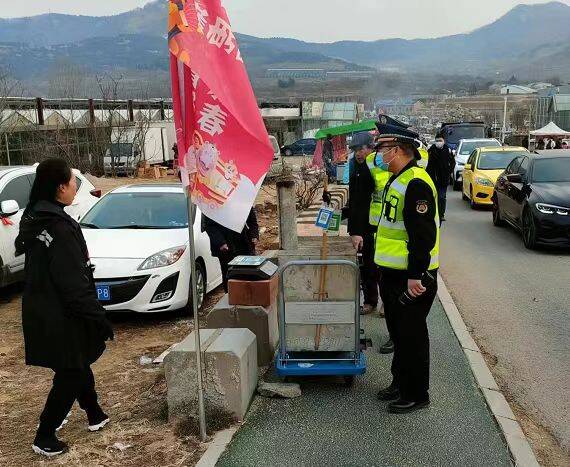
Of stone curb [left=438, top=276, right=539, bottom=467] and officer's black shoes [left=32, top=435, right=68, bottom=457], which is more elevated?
officer's black shoes [left=32, top=435, right=68, bottom=457]

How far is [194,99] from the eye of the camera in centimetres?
360

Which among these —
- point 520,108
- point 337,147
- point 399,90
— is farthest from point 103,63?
point 337,147

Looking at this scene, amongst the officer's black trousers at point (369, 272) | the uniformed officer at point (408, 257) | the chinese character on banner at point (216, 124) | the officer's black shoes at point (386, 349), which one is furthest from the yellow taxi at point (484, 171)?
the chinese character on banner at point (216, 124)

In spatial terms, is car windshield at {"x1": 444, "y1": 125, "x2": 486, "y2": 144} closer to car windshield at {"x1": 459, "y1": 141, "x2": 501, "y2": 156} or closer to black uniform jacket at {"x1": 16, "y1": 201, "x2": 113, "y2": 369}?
car windshield at {"x1": 459, "y1": 141, "x2": 501, "y2": 156}

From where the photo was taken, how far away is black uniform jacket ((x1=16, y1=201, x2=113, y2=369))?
3559mm

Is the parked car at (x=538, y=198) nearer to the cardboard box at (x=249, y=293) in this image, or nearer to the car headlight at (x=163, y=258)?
the car headlight at (x=163, y=258)

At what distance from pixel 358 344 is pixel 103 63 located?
7151 inches

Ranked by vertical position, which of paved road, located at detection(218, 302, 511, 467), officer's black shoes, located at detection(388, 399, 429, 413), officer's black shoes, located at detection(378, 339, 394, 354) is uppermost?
officer's black shoes, located at detection(388, 399, 429, 413)

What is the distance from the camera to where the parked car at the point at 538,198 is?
977 centimetres

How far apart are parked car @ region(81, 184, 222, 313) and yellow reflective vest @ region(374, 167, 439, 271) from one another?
323cm

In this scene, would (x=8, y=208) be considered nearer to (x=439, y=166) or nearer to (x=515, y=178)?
(x=439, y=166)

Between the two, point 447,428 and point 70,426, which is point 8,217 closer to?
point 70,426

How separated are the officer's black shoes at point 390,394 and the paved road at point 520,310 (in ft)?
3.23

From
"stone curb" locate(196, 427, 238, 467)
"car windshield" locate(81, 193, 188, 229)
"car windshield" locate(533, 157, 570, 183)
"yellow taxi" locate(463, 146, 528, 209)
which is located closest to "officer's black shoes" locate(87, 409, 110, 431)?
"stone curb" locate(196, 427, 238, 467)
